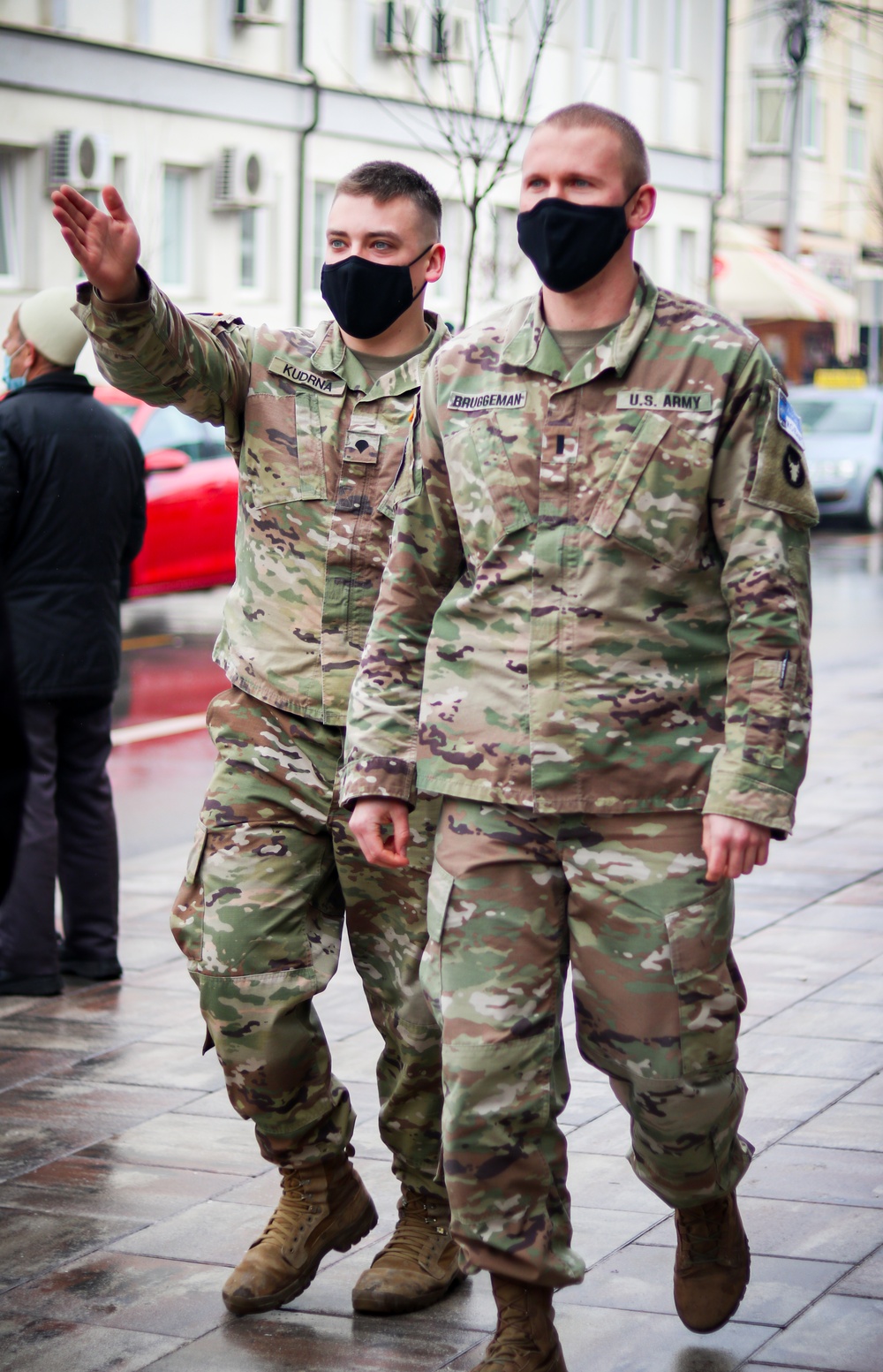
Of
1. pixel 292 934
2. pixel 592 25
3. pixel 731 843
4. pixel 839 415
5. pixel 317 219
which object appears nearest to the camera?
pixel 731 843

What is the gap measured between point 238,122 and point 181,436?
9.50 m

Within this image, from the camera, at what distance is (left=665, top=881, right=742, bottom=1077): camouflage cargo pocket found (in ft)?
11.1

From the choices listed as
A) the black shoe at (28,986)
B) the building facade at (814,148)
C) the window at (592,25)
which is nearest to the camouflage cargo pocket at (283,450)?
the black shoe at (28,986)

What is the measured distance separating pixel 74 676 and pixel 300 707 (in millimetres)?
2519

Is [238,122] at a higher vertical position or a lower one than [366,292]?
higher

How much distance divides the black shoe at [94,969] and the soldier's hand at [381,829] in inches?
118

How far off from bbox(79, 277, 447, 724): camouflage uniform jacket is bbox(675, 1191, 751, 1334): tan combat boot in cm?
111

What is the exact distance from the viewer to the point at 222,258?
24.7 m

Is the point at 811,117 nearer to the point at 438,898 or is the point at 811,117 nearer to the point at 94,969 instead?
the point at 94,969

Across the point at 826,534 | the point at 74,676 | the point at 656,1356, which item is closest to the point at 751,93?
the point at 826,534

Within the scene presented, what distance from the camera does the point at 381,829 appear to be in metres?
3.57

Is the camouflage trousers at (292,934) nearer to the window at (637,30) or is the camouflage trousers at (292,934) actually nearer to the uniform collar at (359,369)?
the uniform collar at (359,369)

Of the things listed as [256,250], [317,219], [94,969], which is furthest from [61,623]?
[317,219]

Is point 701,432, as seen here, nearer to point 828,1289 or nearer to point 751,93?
point 828,1289
